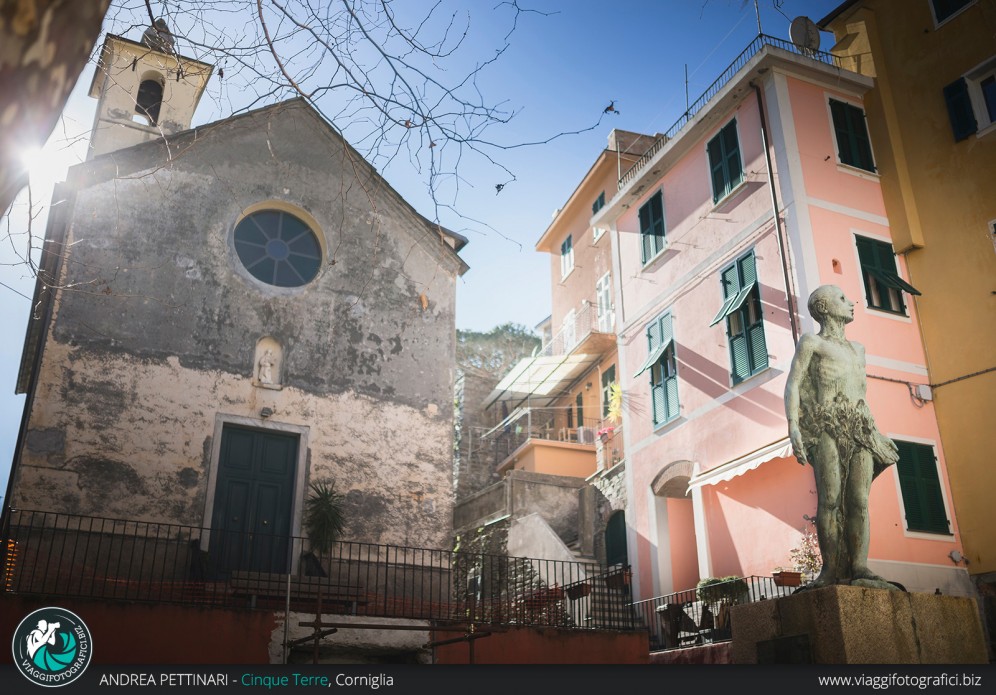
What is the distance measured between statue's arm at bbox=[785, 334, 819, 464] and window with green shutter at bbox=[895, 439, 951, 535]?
8093 mm

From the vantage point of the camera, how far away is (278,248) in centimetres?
1588

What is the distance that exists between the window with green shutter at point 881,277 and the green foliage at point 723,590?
18.2 ft

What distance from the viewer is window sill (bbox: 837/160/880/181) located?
16.8m

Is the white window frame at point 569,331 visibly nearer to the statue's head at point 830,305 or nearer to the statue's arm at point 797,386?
the statue's head at point 830,305

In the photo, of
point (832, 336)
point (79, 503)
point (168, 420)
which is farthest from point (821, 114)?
point (79, 503)

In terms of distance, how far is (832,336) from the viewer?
25.0 feet

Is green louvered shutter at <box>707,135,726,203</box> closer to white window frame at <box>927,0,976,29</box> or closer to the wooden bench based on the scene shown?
white window frame at <box>927,0,976,29</box>

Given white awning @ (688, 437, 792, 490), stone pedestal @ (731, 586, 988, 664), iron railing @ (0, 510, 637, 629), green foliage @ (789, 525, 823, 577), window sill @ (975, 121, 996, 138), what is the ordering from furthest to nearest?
window sill @ (975, 121, 996, 138), white awning @ (688, 437, 792, 490), green foliage @ (789, 525, 823, 577), iron railing @ (0, 510, 637, 629), stone pedestal @ (731, 586, 988, 664)

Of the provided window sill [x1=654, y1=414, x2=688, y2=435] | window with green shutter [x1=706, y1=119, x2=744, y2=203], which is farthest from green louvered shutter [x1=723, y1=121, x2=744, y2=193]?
window sill [x1=654, y1=414, x2=688, y2=435]

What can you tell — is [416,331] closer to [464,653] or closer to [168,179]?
[168,179]

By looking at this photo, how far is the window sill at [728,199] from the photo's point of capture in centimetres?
1736

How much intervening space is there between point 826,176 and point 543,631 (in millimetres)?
10094

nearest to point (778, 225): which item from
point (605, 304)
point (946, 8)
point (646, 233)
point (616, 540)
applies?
point (646, 233)

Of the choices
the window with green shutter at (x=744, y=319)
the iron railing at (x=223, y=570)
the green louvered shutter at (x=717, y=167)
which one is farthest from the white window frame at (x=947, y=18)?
the iron railing at (x=223, y=570)
